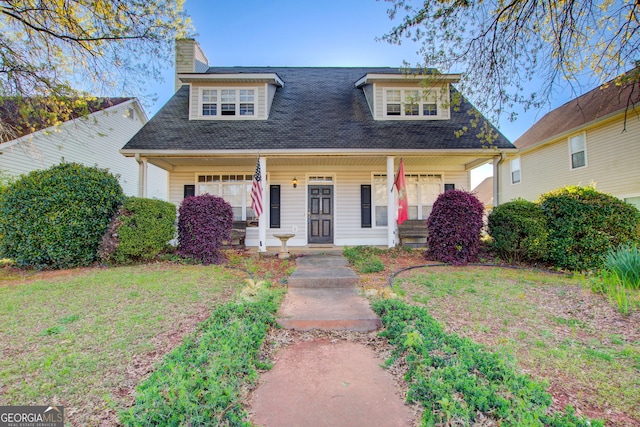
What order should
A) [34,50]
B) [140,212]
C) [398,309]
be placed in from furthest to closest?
[140,212], [34,50], [398,309]

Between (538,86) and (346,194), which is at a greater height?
(538,86)

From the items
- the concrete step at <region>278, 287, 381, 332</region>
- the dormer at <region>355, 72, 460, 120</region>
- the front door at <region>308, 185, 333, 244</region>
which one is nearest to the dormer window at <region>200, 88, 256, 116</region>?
the front door at <region>308, 185, 333, 244</region>

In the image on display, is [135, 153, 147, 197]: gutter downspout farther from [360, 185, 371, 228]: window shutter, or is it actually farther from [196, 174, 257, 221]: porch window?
[360, 185, 371, 228]: window shutter

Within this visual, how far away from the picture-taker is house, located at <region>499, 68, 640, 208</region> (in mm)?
9516

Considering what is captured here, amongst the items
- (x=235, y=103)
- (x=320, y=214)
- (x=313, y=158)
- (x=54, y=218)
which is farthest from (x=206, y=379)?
(x=235, y=103)

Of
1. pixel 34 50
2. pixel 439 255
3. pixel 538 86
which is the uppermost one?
pixel 34 50

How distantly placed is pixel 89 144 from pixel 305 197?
9.13 metres

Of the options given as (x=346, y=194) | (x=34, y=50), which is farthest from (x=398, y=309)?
(x=34, y=50)

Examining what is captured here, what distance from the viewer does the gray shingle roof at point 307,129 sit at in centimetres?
868

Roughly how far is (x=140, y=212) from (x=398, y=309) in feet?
20.0

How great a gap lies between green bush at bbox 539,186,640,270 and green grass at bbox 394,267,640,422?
98cm

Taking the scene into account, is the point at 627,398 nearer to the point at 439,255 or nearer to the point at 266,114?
the point at 439,255

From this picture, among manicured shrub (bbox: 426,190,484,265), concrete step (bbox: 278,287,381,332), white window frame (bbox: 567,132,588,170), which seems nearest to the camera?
concrete step (bbox: 278,287,381,332)

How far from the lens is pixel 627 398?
2.20 metres
